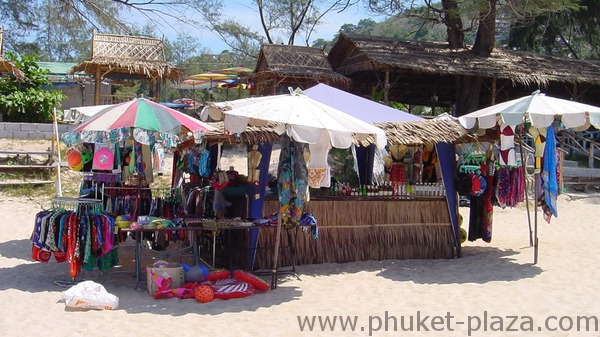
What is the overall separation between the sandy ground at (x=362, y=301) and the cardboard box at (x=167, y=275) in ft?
0.43

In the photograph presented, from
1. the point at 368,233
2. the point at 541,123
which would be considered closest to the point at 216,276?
the point at 368,233

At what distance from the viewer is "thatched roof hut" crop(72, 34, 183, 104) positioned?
15328 millimetres

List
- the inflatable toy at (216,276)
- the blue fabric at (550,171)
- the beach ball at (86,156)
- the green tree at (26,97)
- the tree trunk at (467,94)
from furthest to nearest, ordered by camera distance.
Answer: the tree trunk at (467,94), the green tree at (26,97), the beach ball at (86,156), the blue fabric at (550,171), the inflatable toy at (216,276)

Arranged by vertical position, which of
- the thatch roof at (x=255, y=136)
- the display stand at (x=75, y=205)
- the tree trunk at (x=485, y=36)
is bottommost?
the display stand at (x=75, y=205)

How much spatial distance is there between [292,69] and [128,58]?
4.30 metres

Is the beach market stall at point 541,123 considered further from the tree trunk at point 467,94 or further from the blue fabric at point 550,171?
the tree trunk at point 467,94

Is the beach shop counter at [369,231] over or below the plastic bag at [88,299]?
over

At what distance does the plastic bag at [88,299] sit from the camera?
5.49 metres

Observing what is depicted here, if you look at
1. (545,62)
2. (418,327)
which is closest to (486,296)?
(418,327)

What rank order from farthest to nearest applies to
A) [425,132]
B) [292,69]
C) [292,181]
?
1. [292,69]
2. [425,132]
3. [292,181]

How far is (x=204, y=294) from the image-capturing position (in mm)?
5914

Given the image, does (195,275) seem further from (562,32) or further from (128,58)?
(562,32)

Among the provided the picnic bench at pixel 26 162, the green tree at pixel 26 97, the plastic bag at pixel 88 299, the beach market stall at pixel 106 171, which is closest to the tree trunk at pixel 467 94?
the green tree at pixel 26 97

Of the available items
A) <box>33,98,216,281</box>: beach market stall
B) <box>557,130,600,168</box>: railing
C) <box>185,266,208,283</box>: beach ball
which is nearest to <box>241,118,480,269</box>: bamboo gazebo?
<box>185,266,208,283</box>: beach ball
